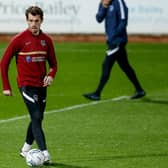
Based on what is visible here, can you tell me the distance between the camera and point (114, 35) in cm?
1864

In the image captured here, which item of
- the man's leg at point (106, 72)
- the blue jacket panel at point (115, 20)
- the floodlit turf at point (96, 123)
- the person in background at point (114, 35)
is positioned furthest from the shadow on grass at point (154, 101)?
the blue jacket panel at point (115, 20)

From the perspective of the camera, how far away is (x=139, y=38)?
31891mm

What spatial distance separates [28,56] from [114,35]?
6.82 meters

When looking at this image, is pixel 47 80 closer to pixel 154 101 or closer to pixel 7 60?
pixel 7 60

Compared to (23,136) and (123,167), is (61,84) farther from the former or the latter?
(123,167)

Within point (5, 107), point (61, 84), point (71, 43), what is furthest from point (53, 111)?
point (71, 43)

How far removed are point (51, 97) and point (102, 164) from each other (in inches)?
288

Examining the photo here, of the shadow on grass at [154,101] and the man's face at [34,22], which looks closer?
the man's face at [34,22]

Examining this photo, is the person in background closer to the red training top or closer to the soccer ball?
the red training top

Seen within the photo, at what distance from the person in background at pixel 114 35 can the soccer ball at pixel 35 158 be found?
6996 mm

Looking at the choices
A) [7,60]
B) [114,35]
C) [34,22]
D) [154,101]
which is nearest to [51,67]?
[7,60]

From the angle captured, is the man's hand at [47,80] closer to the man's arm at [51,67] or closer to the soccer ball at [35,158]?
the man's arm at [51,67]

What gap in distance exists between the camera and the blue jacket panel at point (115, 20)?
18531 mm

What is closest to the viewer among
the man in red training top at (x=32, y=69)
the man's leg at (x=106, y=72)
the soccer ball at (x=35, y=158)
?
the soccer ball at (x=35, y=158)
